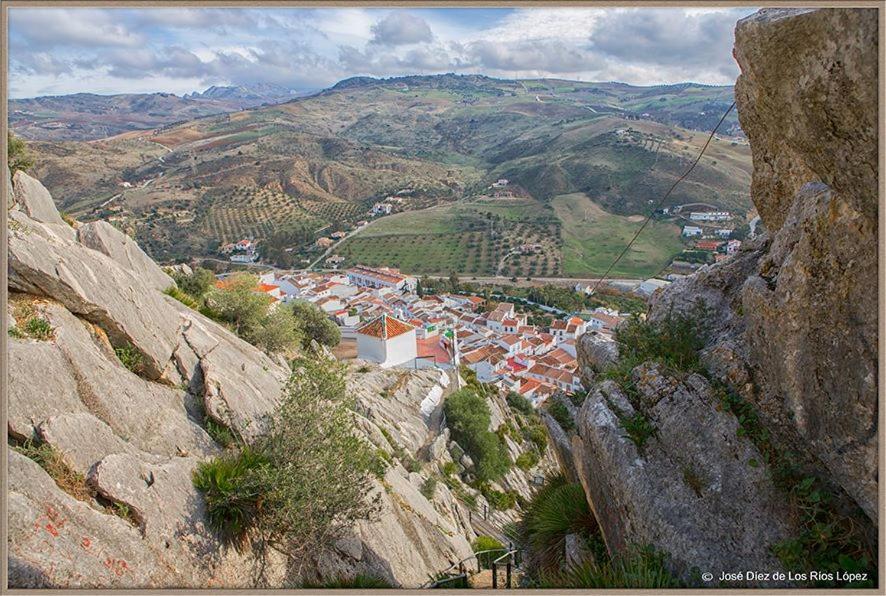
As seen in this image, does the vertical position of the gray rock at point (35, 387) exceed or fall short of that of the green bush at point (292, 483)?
it exceeds it

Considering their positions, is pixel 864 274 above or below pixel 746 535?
above

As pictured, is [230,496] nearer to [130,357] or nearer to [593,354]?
[130,357]

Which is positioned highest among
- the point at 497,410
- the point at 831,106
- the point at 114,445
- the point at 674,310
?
the point at 831,106

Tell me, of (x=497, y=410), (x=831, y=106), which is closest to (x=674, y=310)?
(x=831, y=106)

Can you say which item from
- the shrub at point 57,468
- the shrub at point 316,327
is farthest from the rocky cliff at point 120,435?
the shrub at point 316,327

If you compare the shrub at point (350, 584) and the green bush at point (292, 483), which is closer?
the shrub at point (350, 584)

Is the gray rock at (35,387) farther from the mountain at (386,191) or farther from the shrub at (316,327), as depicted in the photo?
the mountain at (386,191)

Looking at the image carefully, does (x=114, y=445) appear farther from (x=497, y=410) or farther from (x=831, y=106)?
(x=497, y=410)
